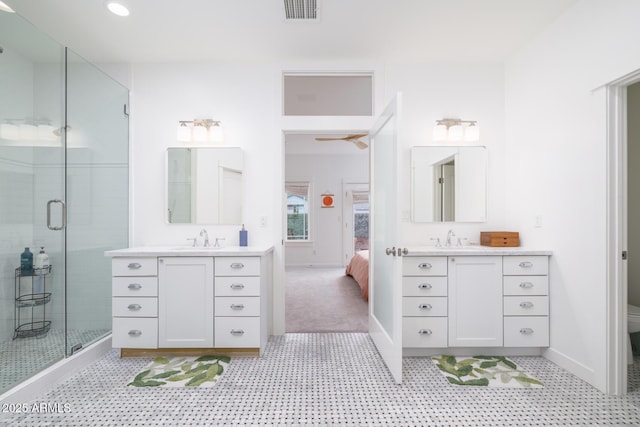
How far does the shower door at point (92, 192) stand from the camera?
2.50 meters

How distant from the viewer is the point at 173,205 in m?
3.09

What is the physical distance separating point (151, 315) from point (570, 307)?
3.26m

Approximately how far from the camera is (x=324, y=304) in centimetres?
417

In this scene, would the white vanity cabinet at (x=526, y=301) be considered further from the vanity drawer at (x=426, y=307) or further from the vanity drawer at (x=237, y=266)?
the vanity drawer at (x=237, y=266)

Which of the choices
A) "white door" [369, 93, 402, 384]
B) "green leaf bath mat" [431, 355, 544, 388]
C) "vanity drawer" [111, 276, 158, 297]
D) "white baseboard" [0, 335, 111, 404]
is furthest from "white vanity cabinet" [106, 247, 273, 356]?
"green leaf bath mat" [431, 355, 544, 388]

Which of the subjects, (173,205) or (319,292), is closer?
(173,205)

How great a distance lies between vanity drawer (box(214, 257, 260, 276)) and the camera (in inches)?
101

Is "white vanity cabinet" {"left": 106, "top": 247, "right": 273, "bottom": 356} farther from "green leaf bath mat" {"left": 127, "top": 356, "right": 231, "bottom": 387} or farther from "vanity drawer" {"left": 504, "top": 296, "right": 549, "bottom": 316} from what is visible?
"vanity drawer" {"left": 504, "top": 296, "right": 549, "bottom": 316}

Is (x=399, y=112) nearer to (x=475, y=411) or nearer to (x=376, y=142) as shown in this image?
(x=376, y=142)

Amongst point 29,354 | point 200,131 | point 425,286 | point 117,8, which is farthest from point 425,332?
point 117,8

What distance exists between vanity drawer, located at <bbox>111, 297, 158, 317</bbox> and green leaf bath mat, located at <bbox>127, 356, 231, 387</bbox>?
0.40 metres

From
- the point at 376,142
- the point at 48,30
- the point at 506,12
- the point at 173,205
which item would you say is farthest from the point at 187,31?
the point at 506,12

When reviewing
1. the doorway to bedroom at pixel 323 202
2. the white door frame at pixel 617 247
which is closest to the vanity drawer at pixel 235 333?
the white door frame at pixel 617 247

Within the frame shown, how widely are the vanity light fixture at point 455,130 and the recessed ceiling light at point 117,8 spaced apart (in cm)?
278
